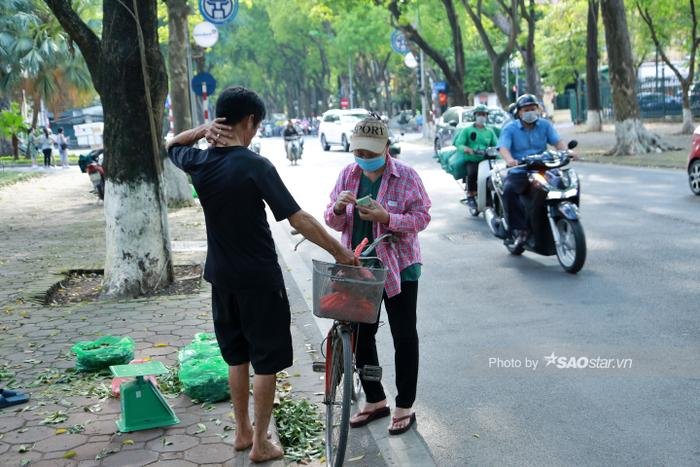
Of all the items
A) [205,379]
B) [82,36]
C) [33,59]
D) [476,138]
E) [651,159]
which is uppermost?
Result: [33,59]

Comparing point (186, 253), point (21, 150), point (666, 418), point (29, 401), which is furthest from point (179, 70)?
point (21, 150)

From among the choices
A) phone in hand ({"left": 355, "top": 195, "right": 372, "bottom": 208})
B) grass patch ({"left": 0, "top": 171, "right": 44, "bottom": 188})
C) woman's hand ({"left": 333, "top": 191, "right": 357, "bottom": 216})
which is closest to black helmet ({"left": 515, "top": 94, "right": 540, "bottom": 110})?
woman's hand ({"left": 333, "top": 191, "right": 357, "bottom": 216})

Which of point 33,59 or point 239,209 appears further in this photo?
point 33,59

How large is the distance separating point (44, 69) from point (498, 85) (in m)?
22.3

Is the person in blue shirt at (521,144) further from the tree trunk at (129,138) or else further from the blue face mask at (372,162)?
the blue face mask at (372,162)

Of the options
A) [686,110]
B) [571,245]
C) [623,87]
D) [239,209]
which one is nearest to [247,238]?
[239,209]

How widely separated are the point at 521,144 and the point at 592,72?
27.5 m

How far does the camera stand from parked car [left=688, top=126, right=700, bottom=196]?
13.2 meters

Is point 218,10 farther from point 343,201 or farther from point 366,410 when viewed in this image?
point 343,201

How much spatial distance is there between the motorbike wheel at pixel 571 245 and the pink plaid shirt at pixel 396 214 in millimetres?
4257

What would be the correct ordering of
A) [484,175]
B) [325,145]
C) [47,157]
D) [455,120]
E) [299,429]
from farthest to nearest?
[325,145] → [47,157] → [455,120] → [484,175] → [299,429]

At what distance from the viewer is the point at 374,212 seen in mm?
4266

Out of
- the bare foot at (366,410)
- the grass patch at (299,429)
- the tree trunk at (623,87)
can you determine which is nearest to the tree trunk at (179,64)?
the tree trunk at (623,87)

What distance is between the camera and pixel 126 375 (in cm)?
474
